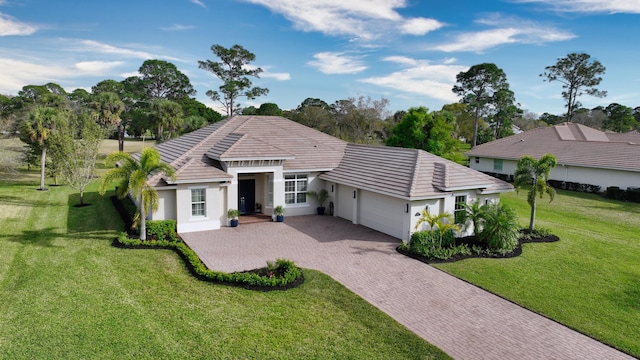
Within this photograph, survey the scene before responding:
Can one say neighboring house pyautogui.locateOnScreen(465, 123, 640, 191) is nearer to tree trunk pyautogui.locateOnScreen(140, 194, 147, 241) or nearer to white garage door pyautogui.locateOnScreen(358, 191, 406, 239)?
white garage door pyautogui.locateOnScreen(358, 191, 406, 239)

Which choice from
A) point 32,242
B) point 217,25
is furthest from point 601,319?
point 217,25

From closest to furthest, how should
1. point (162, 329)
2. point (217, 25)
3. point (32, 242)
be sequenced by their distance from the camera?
point (162, 329)
point (32, 242)
point (217, 25)

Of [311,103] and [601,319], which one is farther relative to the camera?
[311,103]

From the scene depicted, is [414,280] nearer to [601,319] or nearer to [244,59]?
[601,319]

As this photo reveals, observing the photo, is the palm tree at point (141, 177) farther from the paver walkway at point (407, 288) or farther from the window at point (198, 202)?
the window at point (198, 202)

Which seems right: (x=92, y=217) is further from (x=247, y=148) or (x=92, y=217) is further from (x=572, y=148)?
(x=572, y=148)

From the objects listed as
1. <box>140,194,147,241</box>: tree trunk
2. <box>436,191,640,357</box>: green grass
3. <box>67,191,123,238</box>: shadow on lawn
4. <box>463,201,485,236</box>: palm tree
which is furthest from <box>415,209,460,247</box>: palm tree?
<box>67,191,123,238</box>: shadow on lawn

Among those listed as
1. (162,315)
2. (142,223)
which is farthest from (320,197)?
(162,315)
